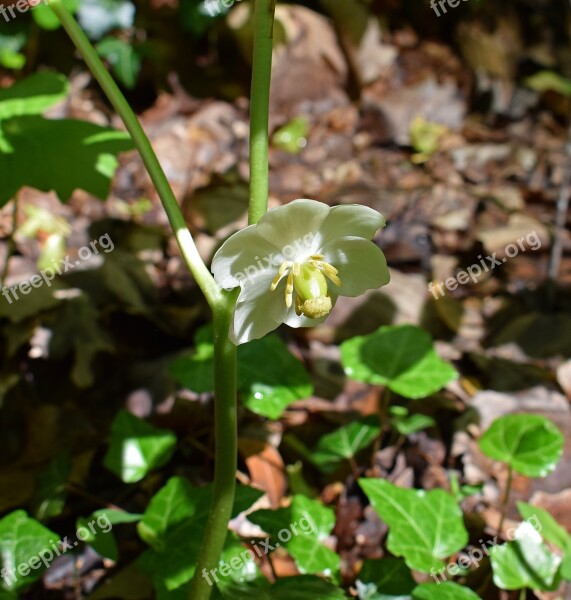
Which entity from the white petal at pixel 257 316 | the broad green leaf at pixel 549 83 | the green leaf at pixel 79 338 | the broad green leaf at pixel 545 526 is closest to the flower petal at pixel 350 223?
the white petal at pixel 257 316

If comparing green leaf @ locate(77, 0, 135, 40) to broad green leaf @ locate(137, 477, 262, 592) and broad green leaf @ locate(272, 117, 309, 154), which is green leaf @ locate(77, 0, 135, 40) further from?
broad green leaf @ locate(137, 477, 262, 592)

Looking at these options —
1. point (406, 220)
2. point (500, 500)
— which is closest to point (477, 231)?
point (406, 220)

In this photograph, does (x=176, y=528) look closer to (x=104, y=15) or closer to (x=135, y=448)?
(x=135, y=448)

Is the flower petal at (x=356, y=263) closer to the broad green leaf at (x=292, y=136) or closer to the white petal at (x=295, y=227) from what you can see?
the white petal at (x=295, y=227)

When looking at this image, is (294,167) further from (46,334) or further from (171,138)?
(46,334)

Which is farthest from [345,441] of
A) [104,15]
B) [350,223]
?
[104,15]

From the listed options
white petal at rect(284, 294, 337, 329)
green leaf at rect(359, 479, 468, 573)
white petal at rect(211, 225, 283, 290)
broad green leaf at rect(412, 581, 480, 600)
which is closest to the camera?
white petal at rect(211, 225, 283, 290)

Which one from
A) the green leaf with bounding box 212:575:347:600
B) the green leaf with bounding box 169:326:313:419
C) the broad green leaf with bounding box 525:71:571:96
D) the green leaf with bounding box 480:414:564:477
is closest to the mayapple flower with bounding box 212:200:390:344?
the green leaf with bounding box 212:575:347:600
